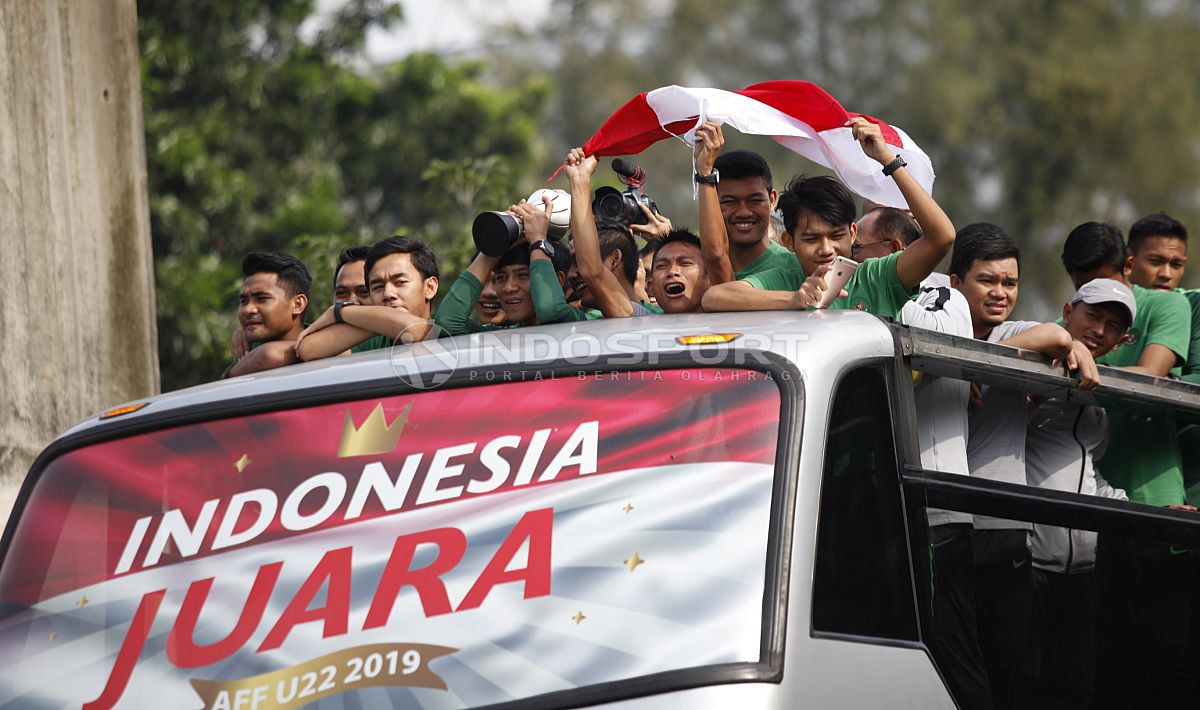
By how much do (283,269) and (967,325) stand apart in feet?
8.42

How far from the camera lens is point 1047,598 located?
3584 mm

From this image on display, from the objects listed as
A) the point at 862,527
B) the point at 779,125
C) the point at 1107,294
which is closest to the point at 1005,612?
the point at 862,527

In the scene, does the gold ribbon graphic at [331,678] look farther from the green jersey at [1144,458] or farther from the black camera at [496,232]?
the green jersey at [1144,458]

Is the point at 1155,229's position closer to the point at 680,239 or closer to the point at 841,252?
the point at 841,252

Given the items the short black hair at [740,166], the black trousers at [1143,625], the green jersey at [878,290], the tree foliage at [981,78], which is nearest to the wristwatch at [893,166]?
the green jersey at [878,290]

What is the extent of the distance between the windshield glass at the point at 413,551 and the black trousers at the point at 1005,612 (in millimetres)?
740

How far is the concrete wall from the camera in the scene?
621 cm

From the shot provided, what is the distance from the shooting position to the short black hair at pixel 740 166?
535cm

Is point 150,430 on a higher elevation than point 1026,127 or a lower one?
lower

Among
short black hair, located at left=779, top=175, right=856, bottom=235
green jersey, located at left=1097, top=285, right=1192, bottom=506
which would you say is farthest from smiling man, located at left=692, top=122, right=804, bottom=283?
green jersey, located at left=1097, top=285, right=1192, bottom=506

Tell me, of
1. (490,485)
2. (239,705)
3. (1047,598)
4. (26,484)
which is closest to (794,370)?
(490,485)

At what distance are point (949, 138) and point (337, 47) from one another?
1775 cm

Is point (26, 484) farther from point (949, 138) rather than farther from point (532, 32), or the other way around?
point (532, 32)

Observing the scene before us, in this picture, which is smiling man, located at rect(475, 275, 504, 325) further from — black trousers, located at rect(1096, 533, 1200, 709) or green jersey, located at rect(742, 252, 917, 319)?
black trousers, located at rect(1096, 533, 1200, 709)
